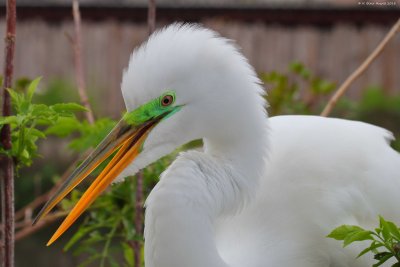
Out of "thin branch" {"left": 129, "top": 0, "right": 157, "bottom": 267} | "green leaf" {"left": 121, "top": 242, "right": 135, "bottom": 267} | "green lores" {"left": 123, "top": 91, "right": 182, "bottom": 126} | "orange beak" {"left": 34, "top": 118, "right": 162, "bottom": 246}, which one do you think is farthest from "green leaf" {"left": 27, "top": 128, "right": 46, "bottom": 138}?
"green leaf" {"left": 121, "top": 242, "right": 135, "bottom": 267}

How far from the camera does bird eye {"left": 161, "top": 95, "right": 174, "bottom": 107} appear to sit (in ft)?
7.62

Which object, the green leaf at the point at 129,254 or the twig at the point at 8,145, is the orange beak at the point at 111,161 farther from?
the green leaf at the point at 129,254

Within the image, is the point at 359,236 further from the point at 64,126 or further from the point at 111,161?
the point at 64,126

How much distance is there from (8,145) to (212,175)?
0.65m

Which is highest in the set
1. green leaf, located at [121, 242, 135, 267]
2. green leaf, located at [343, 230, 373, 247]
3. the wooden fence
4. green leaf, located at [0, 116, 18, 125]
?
green leaf, located at [0, 116, 18, 125]

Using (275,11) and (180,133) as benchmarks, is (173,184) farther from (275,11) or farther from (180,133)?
(275,11)

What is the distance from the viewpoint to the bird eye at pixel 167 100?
232 centimetres

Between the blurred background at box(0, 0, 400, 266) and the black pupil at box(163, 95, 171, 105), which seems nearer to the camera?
the black pupil at box(163, 95, 171, 105)

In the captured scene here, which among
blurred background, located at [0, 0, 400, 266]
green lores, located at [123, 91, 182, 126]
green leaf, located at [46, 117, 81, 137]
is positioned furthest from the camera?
blurred background, located at [0, 0, 400, 266]

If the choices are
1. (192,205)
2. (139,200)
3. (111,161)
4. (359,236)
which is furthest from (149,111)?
(139,200)

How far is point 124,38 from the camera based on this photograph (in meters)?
9.10

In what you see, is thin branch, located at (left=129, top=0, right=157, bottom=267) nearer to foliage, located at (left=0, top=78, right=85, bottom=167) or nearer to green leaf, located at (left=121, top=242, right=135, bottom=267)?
green leaf, located at (left=121, top=242, right=135, bottom=267)

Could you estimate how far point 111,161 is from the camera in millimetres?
2385

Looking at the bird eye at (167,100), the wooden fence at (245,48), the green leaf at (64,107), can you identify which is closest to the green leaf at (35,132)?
the green leaf at (64,107)
